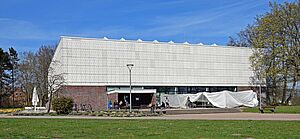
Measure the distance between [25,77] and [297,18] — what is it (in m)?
51.0

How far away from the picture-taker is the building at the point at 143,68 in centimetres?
5978

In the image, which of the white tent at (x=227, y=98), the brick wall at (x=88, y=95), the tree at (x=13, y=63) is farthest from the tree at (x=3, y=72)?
the white tent at (x=227, y=98)

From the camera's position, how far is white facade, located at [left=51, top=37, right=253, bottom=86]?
60250mm

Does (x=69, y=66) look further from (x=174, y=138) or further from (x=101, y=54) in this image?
(x=174, y=138)

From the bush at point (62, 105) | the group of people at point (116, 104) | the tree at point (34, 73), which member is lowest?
the group of people at point (116, 104)

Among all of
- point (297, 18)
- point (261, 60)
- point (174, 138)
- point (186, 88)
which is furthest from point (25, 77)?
point (174, 138)

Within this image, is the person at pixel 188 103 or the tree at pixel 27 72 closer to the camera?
the person at pixel 188 103

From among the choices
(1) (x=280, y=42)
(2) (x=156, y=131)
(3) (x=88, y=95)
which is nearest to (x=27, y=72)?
(3) (x=88, y=95)

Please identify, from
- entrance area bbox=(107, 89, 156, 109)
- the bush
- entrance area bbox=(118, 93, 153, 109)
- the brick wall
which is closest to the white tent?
entrance area bbox=(107, 89, 156, 109)

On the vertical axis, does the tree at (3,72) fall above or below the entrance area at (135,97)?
above

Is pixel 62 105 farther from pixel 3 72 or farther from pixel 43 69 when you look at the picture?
Answer: pixel 3 72

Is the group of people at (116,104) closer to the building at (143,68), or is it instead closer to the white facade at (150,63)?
the building at (143,68)

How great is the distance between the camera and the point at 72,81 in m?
59.4

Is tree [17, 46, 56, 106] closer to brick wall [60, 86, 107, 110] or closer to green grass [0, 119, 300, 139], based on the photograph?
brick wall [60, 86, 107, 110]
